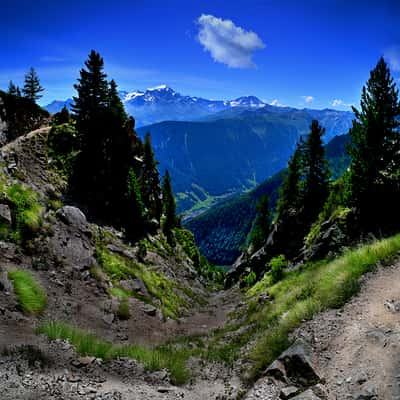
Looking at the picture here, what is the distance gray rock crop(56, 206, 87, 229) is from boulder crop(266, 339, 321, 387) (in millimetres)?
15889

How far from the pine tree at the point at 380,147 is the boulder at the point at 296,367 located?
17.7m

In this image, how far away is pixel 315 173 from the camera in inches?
1484

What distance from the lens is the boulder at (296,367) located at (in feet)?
20.3

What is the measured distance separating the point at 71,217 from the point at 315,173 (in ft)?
101

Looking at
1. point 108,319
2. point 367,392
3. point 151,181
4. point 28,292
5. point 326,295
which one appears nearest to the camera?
point 367,392

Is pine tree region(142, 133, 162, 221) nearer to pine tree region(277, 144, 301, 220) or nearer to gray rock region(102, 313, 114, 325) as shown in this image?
pine tree region(277, 144, 301, 220)

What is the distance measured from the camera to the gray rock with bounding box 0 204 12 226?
13516 mm

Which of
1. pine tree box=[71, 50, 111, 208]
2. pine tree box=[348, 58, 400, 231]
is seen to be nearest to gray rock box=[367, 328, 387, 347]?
pine tree box=[348, 58, 400, 231]

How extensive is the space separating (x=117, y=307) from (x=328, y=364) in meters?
11.4

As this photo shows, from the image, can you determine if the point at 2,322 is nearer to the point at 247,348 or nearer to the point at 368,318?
the point at 247,348

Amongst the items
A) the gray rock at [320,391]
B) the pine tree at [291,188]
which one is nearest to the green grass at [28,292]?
the gray rock at [320,391]

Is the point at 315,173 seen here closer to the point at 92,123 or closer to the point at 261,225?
the point at 261,225

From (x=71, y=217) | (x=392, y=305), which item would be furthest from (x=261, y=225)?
(x=392, y=305)

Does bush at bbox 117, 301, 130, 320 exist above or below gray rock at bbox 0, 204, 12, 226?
below
